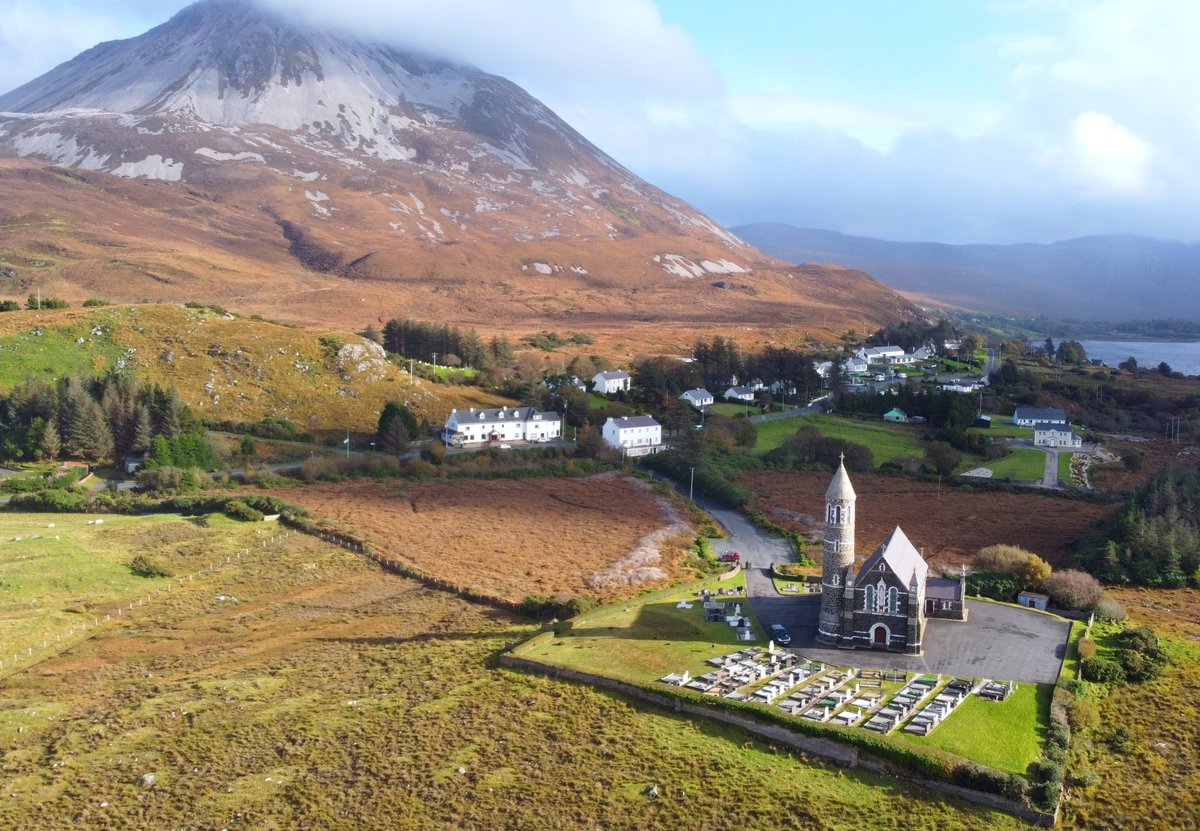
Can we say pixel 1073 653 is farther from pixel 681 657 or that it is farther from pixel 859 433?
pixel 859 433

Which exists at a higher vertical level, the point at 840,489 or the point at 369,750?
the point at 840,489

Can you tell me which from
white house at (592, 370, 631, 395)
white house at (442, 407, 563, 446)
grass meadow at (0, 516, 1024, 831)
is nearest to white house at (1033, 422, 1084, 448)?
white house at (592, 370, 631, 395)

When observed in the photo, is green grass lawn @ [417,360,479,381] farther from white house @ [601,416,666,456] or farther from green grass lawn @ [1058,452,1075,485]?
green grass lawn @ [1058,452,1075,485]

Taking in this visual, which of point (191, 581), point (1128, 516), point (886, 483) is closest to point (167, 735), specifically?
point (191, 581)

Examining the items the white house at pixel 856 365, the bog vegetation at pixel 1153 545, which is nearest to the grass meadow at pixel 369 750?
the bog vegetation at pixel 1153 545

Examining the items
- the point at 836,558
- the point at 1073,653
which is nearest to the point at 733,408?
the point at 836,558

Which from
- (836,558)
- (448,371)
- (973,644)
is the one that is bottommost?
(973,644)
